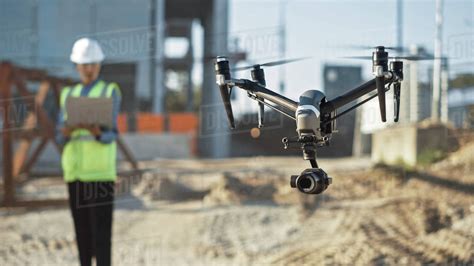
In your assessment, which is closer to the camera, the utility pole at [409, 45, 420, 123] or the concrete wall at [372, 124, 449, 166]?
the concrete wall at [372, 124, 449, 166]

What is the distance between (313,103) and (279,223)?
6.29 m

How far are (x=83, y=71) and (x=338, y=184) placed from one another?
21.2ft

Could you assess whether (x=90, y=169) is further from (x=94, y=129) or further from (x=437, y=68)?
(x=437, y=68)

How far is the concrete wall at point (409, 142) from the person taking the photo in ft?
35.4

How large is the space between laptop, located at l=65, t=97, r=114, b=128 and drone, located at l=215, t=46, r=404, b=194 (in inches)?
Result: 81.7

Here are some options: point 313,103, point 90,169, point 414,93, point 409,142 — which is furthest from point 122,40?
point 313,103

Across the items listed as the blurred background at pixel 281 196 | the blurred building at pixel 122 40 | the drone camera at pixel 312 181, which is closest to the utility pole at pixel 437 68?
the blurred background at pixel 281 196

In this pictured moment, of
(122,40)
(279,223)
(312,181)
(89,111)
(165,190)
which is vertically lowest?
(279,223)

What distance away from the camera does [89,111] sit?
205 inches

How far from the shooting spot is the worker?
509cm

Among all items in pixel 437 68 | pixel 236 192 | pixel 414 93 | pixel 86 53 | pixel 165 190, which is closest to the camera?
pixel 86 53

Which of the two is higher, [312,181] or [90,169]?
[312,181]

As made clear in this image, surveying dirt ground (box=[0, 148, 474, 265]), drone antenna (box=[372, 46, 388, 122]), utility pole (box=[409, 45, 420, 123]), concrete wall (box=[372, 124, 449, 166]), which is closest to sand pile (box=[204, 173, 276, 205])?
dirt ground (box=[0, 148, 474, 265])

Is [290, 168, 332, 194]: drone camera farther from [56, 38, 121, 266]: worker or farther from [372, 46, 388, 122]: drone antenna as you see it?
[56, 38, 121, 266]: worker
